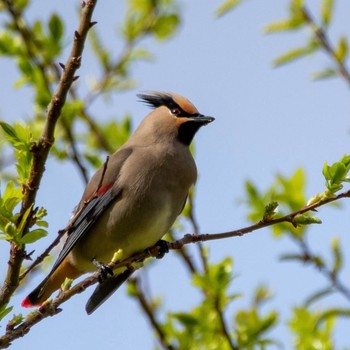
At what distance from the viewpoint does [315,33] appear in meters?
4.92

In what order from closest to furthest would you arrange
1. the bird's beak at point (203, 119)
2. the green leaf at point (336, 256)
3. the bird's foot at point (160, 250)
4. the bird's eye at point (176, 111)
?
1. the green leaf at point (336, 256)
2. the bird's foot at point (160, 250)
3. the bird's beak at point (203, 119)
4. the bird's eye at point (176, 111)

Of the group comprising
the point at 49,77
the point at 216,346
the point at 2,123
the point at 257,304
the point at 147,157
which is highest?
the point at 49,77

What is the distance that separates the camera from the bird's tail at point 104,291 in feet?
16.5

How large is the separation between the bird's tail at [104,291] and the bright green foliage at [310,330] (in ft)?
3.60

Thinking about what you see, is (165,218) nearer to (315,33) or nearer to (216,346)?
(216,346)

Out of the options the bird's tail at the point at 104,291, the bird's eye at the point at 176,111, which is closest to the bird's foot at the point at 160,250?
the bird's tail at the point at 104,291

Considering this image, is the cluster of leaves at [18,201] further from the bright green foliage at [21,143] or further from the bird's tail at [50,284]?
the bird's tail at [50,284]

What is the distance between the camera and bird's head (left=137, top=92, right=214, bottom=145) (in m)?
5.84

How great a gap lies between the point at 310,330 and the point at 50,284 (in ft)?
5.16

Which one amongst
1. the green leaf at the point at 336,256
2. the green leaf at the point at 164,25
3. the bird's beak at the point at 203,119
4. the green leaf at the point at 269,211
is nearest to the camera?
the green leaf at the point at 269,211

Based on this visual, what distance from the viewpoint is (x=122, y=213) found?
5086mm

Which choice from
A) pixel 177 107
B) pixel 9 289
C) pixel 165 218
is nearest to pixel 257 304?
pixel 165 218

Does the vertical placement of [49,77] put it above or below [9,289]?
above

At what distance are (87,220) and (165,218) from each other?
0.49m
